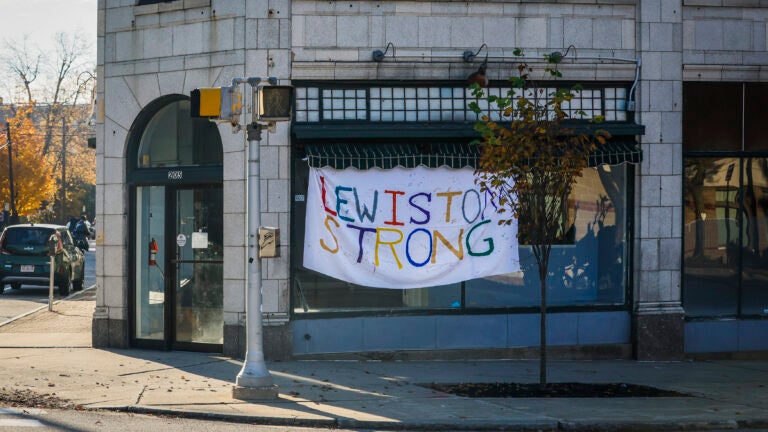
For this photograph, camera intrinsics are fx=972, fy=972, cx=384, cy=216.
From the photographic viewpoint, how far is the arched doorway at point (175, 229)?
14438 millimetres

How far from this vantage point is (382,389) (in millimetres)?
11453

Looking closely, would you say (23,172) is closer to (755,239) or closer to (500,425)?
(755,239)

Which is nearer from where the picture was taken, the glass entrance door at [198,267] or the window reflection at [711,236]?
the glass entrance door at [198,267]

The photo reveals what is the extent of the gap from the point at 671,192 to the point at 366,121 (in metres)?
4.65

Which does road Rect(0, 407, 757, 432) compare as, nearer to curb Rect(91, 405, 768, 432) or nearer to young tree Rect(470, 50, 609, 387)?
curb Rect(91, 405, 768, 432)

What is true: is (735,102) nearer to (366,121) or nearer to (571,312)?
(571,312)

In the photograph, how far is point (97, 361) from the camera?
1338 centimetres

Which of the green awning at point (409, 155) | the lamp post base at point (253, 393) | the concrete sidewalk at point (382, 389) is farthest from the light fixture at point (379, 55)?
the lamp post base at point (253, 393)

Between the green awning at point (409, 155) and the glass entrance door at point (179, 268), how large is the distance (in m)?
1.86

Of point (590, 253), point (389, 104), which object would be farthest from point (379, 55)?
point (590, 253)

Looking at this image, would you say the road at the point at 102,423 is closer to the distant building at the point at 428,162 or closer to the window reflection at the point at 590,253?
the distant building at the point at 428,162

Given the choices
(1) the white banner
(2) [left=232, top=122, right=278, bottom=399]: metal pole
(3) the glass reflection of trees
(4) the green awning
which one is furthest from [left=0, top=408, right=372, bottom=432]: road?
(3) the glass reflection of trees

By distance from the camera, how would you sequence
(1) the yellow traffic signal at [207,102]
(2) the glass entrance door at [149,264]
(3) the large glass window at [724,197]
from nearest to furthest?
(1) the yellow traffic signal at [207,102], (3) the large glass window at [724,197], (2) the glass entrance door at [149,264]

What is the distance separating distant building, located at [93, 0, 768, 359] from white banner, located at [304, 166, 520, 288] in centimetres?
23
